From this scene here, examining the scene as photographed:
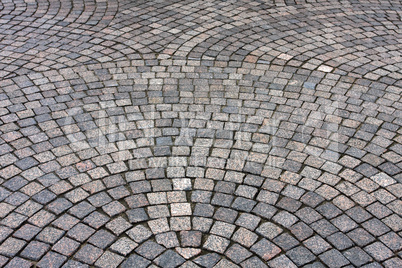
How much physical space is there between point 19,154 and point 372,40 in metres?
5.66

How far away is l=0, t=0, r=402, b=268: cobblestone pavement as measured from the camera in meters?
3.66

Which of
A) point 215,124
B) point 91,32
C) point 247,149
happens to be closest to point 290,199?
point 247,149

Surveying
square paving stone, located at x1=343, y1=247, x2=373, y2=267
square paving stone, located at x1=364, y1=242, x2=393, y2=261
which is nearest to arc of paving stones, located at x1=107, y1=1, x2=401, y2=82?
square paving stone, located at x1=364, y1=242, x2=393, y2=261

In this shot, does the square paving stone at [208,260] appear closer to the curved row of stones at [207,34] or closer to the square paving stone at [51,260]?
the square paving stone at [51,260]

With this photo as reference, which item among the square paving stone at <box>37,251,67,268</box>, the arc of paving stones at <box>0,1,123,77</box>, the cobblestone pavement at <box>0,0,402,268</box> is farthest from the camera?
the arc of paving stones at <box>0,1,123,77</box>

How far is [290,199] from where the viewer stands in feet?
13.3

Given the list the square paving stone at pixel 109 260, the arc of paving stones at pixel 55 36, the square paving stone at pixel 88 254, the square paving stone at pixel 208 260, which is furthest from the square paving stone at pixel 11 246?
the arc of paving stones at pixel 55 36

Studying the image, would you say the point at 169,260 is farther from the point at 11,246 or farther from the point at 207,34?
the point at 207,34

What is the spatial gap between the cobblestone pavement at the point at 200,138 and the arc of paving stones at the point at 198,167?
0.02m

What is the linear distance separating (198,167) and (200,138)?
512mm

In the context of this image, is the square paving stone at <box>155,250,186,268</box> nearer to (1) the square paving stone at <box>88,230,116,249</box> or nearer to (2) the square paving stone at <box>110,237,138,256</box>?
(2) the square paving stone at <box>110,237,138,256</box>

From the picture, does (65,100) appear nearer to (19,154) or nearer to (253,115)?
(19,154)

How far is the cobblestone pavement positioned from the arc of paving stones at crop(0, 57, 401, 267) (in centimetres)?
2

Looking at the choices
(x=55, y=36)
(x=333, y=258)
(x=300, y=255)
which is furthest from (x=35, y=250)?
(x=55, y=36)
